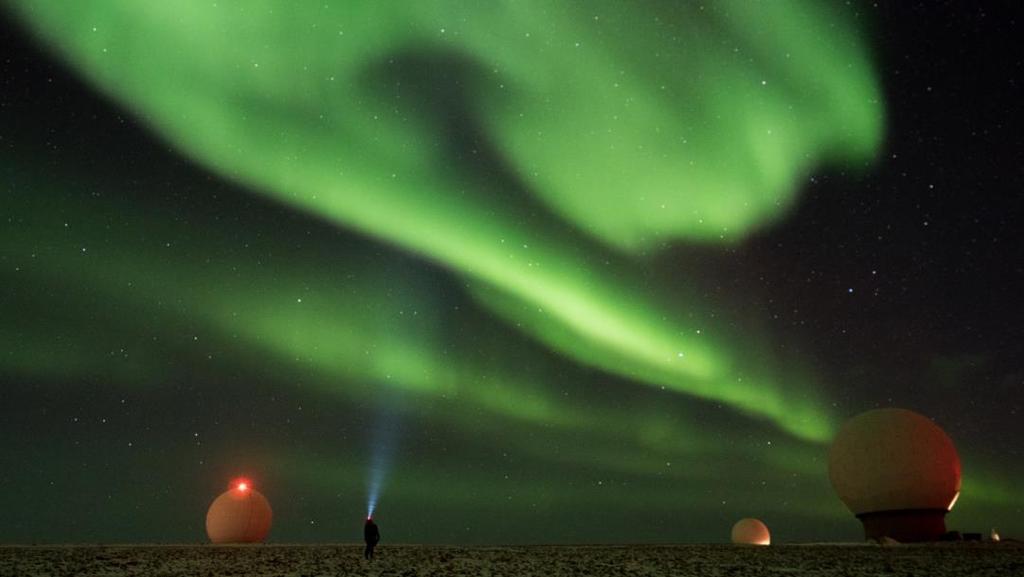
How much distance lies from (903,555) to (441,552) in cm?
1661

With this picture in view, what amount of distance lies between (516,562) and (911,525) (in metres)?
24.2

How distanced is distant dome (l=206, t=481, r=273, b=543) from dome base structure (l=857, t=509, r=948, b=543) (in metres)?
34.8

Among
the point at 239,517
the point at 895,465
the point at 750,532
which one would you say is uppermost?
the point at 895,465

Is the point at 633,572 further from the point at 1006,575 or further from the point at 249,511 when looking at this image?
the point at 249,511

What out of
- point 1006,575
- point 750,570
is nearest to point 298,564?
point 750,570

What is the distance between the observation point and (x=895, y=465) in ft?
118

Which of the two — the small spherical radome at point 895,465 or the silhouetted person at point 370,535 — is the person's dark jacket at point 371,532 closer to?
the silhouetted person at point 370,535

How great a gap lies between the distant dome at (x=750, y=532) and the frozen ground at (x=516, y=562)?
2610 cm

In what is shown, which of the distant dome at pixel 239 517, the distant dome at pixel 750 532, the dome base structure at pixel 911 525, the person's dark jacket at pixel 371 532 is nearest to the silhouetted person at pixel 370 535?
the person's dark jacket at pixel 371 532

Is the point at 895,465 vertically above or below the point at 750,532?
above

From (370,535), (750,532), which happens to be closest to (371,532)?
(370,535)

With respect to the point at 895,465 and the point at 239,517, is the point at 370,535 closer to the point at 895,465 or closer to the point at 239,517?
the point at 239,517

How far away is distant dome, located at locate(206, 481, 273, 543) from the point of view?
134 feet

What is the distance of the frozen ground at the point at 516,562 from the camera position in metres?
19.7
